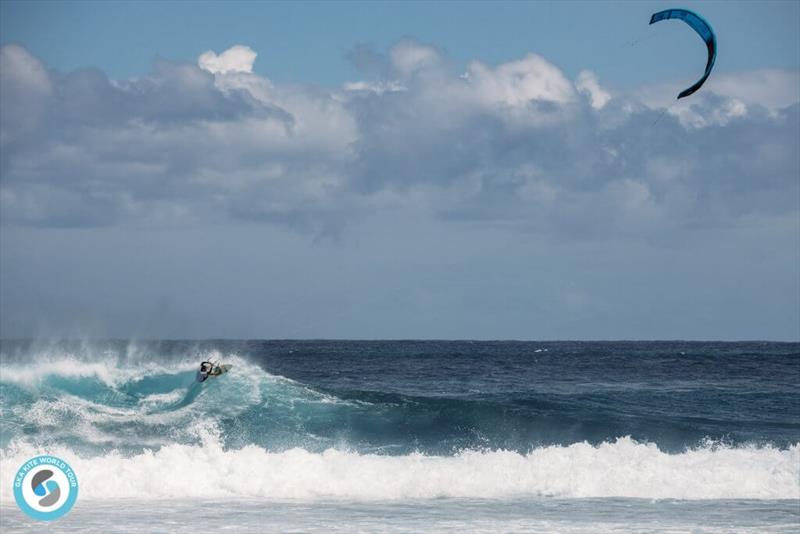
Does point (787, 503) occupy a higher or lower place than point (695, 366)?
lower

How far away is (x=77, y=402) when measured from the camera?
2578 cm

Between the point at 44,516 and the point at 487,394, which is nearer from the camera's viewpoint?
the point at 44,516

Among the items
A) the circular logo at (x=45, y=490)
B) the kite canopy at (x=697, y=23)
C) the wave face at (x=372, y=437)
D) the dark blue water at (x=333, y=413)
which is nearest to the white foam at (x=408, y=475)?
the wave face at (x=372, y=437)

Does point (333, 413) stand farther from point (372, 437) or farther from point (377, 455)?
point (377, 455)

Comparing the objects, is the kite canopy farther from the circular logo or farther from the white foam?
the circular logo

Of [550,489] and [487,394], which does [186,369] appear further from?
[550,489]

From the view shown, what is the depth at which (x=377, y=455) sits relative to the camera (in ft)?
75.3

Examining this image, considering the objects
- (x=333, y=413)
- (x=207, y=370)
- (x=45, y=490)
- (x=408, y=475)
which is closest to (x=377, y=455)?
(x=408, y=475)

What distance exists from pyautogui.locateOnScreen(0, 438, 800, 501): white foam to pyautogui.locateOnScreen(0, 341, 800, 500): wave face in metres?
0.04

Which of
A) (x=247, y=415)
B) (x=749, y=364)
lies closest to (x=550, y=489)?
(x=247, y=415)

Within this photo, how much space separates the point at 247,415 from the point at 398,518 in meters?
9.68

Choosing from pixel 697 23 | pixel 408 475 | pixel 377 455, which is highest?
pixel 697 23

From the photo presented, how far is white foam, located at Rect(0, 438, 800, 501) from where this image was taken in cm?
1961

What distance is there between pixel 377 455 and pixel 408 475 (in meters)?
2.71
